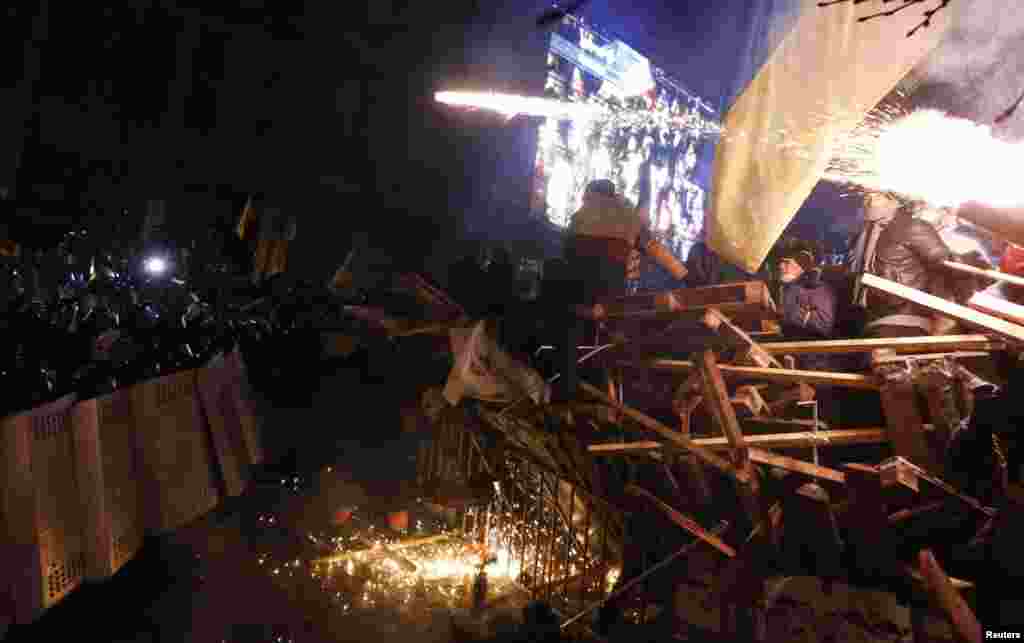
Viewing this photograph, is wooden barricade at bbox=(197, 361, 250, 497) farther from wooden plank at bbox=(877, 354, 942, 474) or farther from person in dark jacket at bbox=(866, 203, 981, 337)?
person in dark jacket at bbox=(866, 203, 981, 337)

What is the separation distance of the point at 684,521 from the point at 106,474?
653cm

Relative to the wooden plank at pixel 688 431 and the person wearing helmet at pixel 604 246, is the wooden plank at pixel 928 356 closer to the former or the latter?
the wooden plank at pixel 688 431

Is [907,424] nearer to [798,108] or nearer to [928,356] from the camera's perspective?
[928,356]

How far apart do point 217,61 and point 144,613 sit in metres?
8.22

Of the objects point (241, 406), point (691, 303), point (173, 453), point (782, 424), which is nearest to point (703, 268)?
point (782, 424)

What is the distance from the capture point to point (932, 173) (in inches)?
241

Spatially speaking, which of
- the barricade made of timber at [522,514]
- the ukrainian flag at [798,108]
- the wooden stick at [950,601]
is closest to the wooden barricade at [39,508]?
the barricade made of timber at [522,514]

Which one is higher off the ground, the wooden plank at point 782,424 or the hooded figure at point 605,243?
the hooded figure at point 605,243

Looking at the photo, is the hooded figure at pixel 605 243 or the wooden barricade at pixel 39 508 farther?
the hooded figure at pixel 605 243

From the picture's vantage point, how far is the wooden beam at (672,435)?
6.06 metres

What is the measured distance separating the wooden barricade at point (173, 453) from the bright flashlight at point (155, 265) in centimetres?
218

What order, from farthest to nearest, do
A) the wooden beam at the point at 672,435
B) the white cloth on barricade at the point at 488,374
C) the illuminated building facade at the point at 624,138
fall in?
the illuminated building facade at the point at 624,138 → the white cloth on barricade at the point at 488,374 → the wooden beam at the point at 672,435

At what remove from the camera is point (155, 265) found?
316 inches

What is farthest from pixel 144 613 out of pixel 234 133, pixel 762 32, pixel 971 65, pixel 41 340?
pixel 762 32
